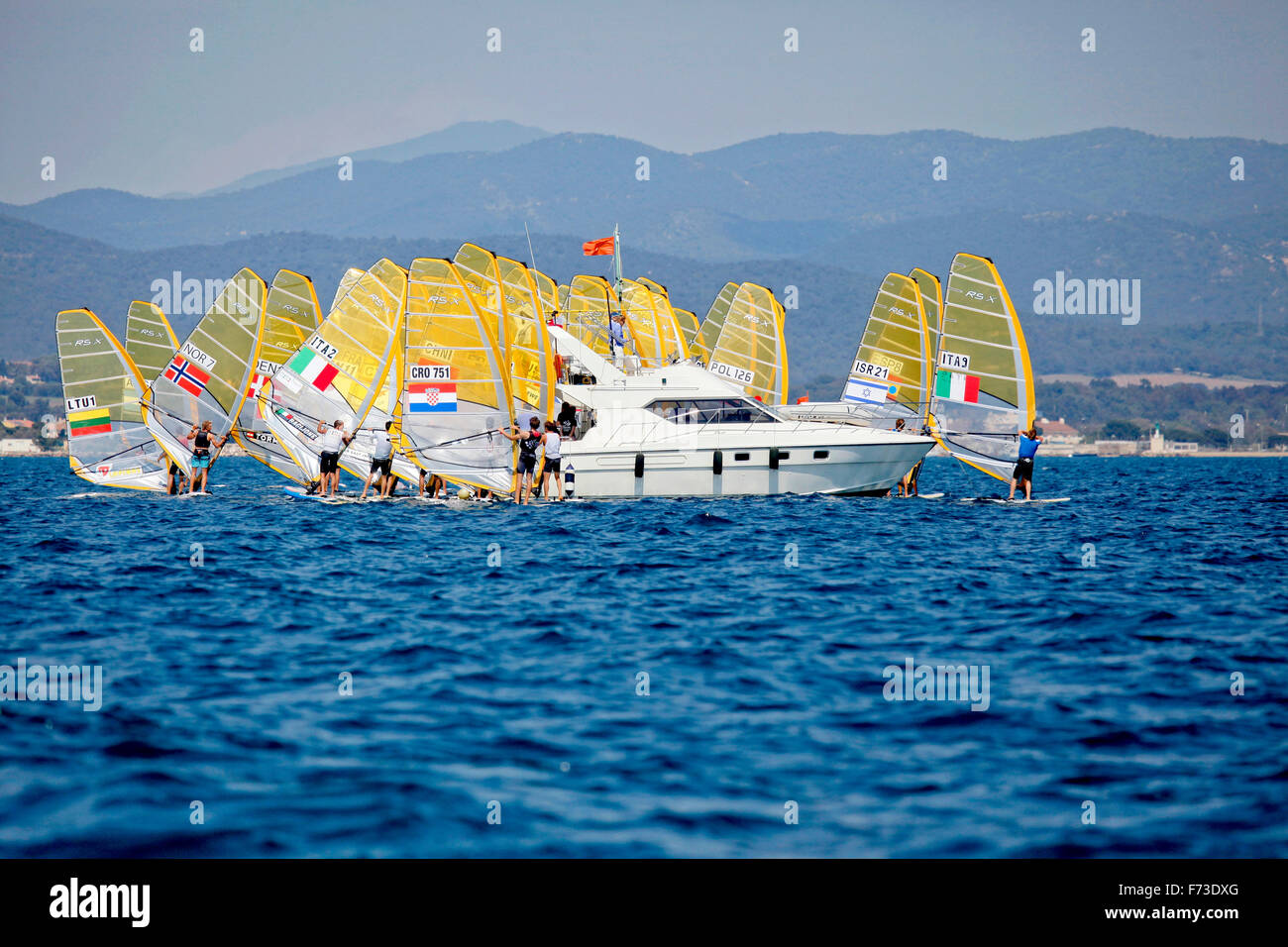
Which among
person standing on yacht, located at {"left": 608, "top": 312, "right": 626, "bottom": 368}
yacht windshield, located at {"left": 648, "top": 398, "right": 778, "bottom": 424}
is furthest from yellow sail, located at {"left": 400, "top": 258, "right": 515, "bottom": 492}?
person standing on yacht, located at {"left": 608, "top": 312, "right": 626, "bottom": 368}

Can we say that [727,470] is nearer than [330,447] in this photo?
Yes

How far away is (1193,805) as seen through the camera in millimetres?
7641

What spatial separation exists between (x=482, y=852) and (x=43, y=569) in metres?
13.9

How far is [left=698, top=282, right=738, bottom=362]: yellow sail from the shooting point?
4747 cm

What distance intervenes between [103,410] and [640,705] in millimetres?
29866

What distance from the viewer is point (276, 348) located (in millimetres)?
38344

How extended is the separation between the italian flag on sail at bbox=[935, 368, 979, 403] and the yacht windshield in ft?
14.5

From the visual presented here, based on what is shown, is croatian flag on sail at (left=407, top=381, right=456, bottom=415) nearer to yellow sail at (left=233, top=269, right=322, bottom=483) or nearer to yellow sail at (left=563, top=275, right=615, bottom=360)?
yellow sail at (left=233, top=269, right=322, bottom=483)

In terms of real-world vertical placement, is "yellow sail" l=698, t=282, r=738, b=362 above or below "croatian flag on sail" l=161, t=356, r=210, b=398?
above

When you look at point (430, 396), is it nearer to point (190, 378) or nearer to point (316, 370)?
point (316, 370)

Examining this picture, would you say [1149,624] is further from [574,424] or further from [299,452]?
[299,452]

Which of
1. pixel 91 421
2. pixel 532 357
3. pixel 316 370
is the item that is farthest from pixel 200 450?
pixel 532 357

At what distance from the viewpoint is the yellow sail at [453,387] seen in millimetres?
29703
